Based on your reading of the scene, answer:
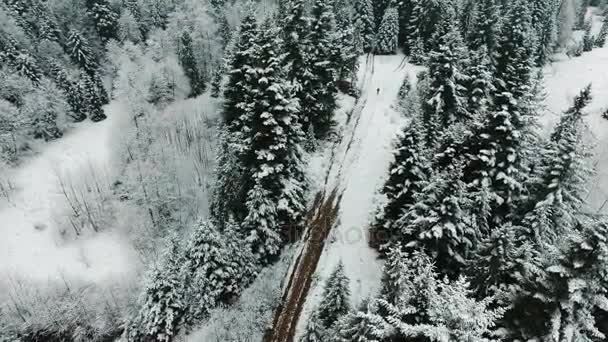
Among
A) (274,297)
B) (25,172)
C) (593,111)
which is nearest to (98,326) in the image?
(274,297)

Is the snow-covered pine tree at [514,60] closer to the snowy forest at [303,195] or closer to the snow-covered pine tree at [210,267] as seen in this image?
the snowy forest at [303,195]

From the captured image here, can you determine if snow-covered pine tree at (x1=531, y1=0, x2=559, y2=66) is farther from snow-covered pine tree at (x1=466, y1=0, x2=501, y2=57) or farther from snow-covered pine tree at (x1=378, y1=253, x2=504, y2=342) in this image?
snow-covered pine tree at (x1=378, y1=253, x2=504, y2=342)

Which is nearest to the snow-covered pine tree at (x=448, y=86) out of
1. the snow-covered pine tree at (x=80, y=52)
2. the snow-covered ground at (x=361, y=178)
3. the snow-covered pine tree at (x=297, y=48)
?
the snow-covered ground at (x=361, y=178)

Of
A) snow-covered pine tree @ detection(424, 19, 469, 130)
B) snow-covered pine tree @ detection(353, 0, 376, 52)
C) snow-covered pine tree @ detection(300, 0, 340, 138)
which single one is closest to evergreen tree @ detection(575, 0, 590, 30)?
snow-covered pine tree @ detection(353, 0, 376, 52)

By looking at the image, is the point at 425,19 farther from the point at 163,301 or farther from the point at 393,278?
the point at 163,301

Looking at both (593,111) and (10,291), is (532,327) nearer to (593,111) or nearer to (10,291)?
(10,291)
